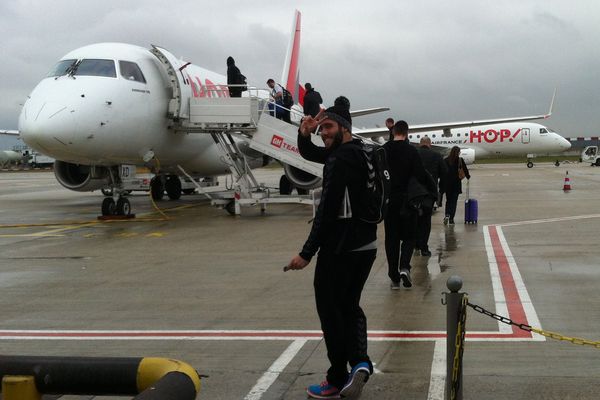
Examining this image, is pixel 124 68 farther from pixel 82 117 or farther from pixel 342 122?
pixel 342 122

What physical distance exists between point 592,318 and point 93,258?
7.36 m

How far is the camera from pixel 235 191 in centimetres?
1748

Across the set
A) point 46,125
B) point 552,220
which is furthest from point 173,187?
point 552,220

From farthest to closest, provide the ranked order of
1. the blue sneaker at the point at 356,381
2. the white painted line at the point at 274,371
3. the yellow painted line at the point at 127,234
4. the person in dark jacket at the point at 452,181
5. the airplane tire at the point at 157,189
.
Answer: the airplane tire at the point at 157,189 → the person in dark jacket at the point at 452,181 → the yellow painted line at the point at 127,234 → the white painted line at the point at 274,371 → the blue sneaker at the point at 356,381

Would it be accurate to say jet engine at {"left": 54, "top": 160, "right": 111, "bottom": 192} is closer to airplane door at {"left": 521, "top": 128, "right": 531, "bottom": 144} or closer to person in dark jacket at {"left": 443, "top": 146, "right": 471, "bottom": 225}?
person in dark jacket at {"left": 443, "top": 146, "right": 471, "bottom": 225}

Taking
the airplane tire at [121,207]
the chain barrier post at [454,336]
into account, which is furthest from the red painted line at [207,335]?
the airplane tire at [121,207]

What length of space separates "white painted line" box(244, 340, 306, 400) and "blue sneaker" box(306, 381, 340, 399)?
0.33 meters

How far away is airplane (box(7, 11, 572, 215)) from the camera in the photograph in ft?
46.5

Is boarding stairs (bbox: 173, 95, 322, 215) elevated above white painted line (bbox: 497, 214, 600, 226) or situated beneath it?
elevated above

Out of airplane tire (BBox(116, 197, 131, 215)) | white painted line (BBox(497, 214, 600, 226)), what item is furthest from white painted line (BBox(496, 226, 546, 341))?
airplane tire (BBox(116, 197, 131, 215))

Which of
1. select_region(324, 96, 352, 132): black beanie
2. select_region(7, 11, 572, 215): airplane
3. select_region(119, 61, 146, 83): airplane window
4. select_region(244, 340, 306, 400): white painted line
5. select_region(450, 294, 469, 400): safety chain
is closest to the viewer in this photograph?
select_region(450, 294, 469, 400): safety chain

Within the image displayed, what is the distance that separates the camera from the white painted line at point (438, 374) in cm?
452

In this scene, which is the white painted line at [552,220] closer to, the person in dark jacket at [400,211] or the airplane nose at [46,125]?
the person in dark jacket at [400,211]

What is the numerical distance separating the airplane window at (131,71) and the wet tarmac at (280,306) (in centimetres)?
362
